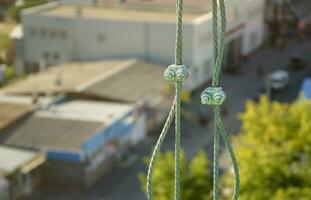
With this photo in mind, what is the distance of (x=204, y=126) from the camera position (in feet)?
27.7

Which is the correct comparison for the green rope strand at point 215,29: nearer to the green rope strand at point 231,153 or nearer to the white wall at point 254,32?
the green rope strand at point 231,153

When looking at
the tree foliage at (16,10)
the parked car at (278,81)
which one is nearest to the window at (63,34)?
the tree foliage at (16,10)

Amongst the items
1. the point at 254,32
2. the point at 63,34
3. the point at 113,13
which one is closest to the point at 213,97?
the point at 113,13

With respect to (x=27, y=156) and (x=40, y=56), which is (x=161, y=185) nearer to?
(x=27, y=156)

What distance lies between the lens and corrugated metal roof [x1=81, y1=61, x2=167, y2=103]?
8062 millimetres

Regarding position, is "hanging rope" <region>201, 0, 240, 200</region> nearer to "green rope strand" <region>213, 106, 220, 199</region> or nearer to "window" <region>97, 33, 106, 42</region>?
"green rope strand" <region>213, 106, 220, 199</region>

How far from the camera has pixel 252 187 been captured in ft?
15.1

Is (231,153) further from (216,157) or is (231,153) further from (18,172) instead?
(18,172)

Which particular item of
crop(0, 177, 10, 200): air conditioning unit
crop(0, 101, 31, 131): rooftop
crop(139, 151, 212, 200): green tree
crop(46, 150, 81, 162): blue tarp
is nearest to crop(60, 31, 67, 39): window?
crop(0, 101, 31, 131): rooftop

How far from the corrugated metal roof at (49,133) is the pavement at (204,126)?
450 mm

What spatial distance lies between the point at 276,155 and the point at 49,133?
2.96m

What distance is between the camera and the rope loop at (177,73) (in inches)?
46.6

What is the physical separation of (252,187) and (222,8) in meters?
3.63

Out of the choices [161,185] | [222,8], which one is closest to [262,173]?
[161,185]
